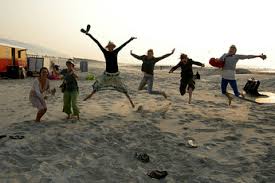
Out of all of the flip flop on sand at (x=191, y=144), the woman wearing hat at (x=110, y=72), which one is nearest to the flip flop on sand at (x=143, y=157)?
the flip flop on sand at (x=191, y=144)

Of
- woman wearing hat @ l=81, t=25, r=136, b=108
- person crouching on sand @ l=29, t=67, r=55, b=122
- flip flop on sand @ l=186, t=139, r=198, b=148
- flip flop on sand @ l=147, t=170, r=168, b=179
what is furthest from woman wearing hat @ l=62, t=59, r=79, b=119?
flip flop on sand @ l=147, t=170, r=168, b=179

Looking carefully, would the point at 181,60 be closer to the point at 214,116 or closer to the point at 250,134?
the point at 214,116

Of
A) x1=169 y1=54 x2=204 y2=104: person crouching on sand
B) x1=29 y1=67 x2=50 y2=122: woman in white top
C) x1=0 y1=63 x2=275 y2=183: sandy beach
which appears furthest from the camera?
x1=169 y1=54 x2=204 y2=104: person crouching on sand

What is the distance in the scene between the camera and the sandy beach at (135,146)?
16.1ft

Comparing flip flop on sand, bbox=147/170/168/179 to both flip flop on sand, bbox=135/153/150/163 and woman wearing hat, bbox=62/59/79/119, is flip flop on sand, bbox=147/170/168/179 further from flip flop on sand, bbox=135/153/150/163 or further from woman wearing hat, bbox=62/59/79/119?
woman wearing hat, bbox=62/59/79/119

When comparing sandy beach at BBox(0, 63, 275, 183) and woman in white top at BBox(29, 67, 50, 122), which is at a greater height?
woman in white top at BBox(29, 67, 50, 122)

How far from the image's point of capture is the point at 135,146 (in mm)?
6215

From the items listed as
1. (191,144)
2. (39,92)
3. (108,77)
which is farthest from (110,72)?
(191,144)

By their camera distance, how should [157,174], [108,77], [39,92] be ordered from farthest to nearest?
[108,77]
[39,92]
[157,174]

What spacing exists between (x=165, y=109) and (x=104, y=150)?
435 cm

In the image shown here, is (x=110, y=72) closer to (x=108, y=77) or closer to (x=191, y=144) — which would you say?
(x=108, y=77)

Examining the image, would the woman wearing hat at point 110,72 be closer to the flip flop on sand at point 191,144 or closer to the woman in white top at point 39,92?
the woman in white top at point 39,92

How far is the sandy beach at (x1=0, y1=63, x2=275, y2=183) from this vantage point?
4.90m

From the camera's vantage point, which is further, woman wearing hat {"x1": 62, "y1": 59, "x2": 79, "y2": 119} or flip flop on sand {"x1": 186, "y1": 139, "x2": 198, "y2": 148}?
woman wearing hat {"x1": 62, "y1": 59, "x2": 79, "y2": 119}
